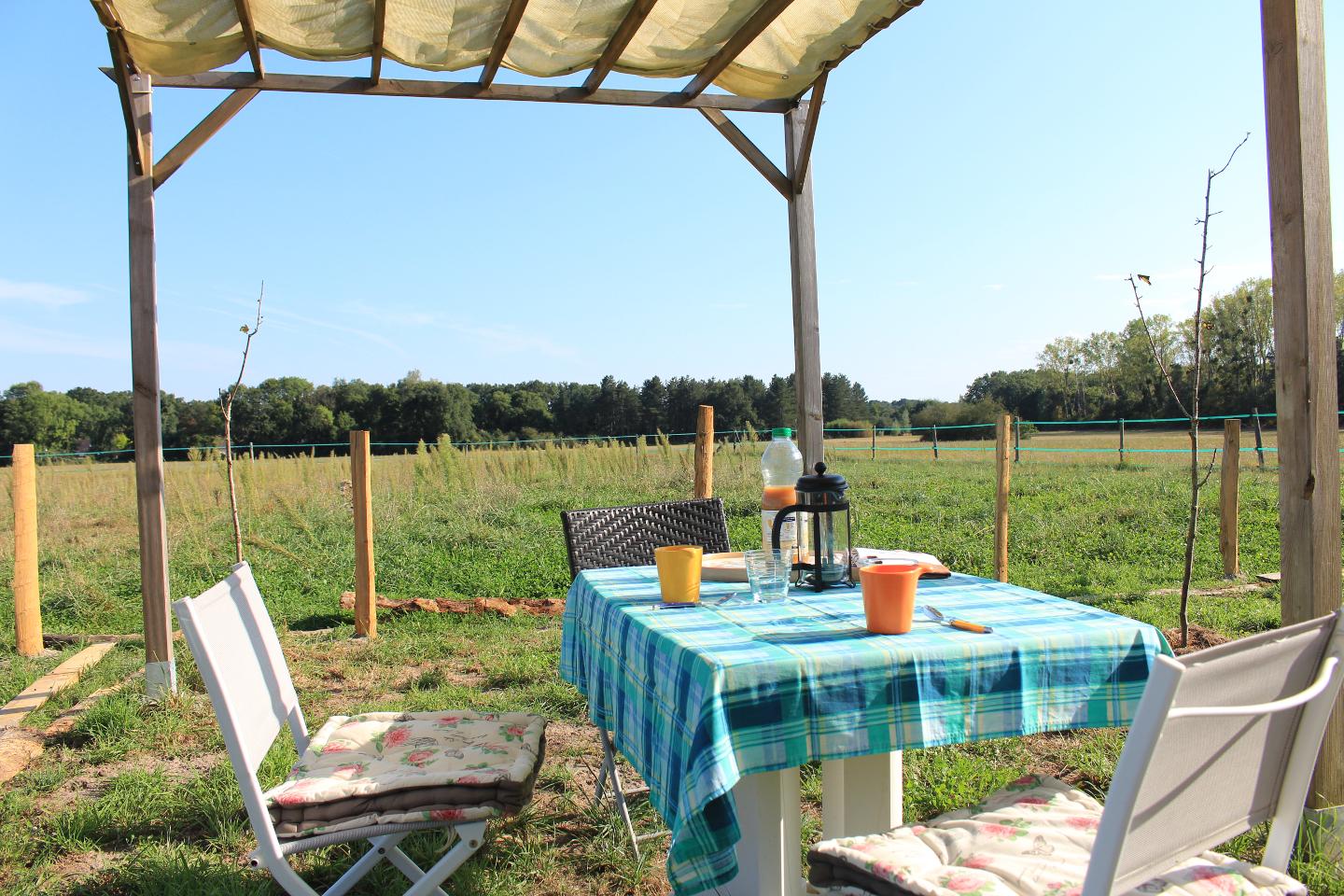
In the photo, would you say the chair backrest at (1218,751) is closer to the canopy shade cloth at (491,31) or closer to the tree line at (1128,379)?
the canopy shade cloth at (491,31)

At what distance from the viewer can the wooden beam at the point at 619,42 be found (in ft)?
9.70

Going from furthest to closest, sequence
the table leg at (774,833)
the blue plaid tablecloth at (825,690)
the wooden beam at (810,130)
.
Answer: the wooden beam at (810,130), the table leg at (774,833), the blue plaid tablecloth at (825,690)

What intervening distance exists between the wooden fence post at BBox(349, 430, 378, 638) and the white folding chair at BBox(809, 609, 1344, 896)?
427 centimetres

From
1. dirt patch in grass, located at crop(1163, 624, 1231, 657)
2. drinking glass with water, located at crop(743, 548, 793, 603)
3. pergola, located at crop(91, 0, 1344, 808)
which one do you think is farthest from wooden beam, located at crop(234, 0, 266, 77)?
dirt patch in grass, located at crop(1163, 624, 1231, 657)

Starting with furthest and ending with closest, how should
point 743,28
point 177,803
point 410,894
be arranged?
point 743,28 → point 177,803 → point 410,894

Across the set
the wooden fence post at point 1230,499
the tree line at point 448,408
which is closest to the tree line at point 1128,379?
the tree line at point 448,408

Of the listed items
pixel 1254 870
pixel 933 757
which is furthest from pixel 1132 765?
pixel 933 757

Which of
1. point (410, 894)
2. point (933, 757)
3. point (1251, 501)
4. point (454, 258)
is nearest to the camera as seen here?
point (410, 894)

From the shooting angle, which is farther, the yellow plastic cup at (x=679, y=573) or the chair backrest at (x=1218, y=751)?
the yellow plastic cup at (x=679, y=573)

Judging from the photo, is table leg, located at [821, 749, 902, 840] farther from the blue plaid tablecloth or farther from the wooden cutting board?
the wooden cutting board

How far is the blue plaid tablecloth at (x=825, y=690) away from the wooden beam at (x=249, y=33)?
8.39 ft

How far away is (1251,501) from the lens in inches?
371

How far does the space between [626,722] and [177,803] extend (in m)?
1.90

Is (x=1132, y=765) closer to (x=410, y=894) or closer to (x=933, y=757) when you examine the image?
(x=410, y=894)
